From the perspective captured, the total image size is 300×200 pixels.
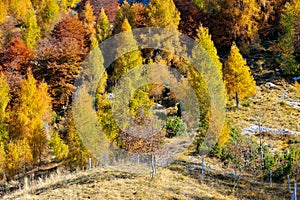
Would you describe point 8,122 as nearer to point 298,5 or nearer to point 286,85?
point 286,85

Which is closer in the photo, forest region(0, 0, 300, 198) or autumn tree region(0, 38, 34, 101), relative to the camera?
forest region(0, 0, 300, 198)

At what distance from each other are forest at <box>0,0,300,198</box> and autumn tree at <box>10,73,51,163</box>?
3.8 inches

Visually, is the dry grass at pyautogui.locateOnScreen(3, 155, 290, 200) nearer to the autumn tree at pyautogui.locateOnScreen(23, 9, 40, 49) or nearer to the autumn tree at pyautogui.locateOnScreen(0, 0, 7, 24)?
the autumn tree at pyautogui.locateOnScreen(23, 9, 40, 49)

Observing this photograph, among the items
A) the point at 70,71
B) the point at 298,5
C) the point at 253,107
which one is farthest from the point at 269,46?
the point at 70,71

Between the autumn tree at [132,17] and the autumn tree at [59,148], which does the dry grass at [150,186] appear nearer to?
the autumn tree at [59,148]

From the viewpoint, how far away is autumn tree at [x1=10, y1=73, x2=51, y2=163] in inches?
1271

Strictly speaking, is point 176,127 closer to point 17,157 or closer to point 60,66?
point 17,157

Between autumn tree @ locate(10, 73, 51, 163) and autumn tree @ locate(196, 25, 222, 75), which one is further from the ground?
autumn tree @ locate(196, 25, 222, 75)

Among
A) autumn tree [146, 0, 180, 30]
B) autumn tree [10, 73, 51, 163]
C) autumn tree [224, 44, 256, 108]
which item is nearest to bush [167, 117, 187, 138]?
autumn tree [224, 44, 256, 108]

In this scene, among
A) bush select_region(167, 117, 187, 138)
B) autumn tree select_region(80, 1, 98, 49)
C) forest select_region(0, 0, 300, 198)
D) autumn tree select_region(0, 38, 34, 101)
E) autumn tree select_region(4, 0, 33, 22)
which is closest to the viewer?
forest select_region(0, 0, 300, 198)

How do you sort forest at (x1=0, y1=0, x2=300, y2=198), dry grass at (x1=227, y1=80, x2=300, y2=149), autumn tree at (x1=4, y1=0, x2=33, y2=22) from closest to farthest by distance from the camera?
forest at (x1=0, y1=0, x2=300, y2=198) → dry grass at (x1=227, y1=80, x2=300, y2=149) → autumn tree at (x1=4, y1=0, x2=33, y2=22)

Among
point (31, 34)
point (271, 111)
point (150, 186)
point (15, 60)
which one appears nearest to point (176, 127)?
point (271, 111)

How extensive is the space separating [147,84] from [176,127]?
568 cm

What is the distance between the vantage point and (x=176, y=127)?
35094mm
